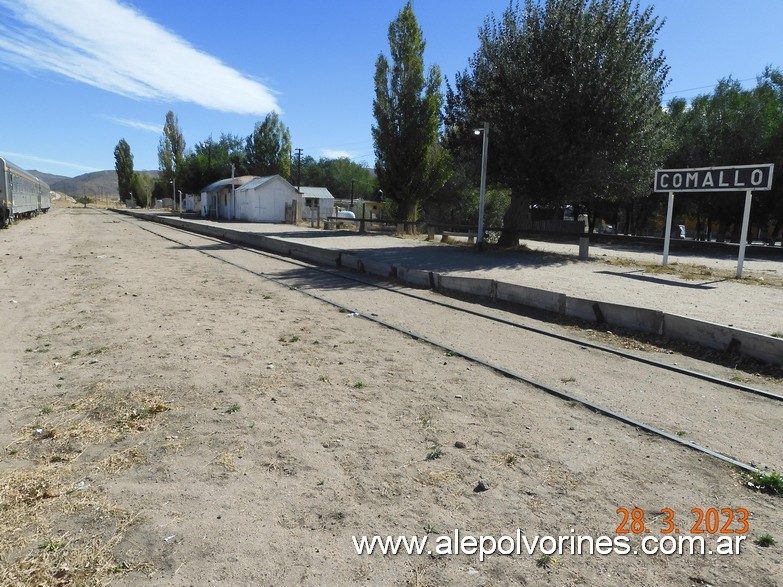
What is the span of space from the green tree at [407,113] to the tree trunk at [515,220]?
12.1 meters

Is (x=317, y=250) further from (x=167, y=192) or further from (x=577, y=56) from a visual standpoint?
(x=167, y=192)

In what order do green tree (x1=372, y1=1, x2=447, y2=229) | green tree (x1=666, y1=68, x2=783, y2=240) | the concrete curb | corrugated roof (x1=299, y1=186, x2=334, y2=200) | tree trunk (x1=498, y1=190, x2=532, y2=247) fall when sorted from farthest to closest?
corrugated roof (x1=299, y1=186, x2=334, y2=200) → green tree (x1=372, y1=1, x2=447, y2=229) → green tree (x1=666, y1=68, x2=783, y2=240) → tree trunk (x1=498, y1=190, x2=532, y2=247) → the concrete curb

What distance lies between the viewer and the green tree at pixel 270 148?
71.0 m

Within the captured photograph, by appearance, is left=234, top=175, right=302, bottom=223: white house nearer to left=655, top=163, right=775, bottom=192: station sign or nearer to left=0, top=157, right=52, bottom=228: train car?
left=0, top=157, right=52, bottom=228: train car

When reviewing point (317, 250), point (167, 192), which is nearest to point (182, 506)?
point (317, 250)

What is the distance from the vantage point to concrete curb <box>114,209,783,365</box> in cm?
695

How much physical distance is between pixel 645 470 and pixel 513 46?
1825cm

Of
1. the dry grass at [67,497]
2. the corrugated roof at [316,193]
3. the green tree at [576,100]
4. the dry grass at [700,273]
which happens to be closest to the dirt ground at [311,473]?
the dry grass at [67,497]

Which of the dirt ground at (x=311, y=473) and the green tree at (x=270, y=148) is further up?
the green tree at (x=270, y=148)

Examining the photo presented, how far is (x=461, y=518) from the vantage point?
3217 millimetres

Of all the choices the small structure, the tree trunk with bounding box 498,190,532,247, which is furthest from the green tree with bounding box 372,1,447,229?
the small structure

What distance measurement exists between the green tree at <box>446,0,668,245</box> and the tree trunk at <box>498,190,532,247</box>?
1.92 metres

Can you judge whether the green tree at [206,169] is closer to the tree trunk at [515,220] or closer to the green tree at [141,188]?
the green tree at [141,188]

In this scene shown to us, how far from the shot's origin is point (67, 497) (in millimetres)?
3312
